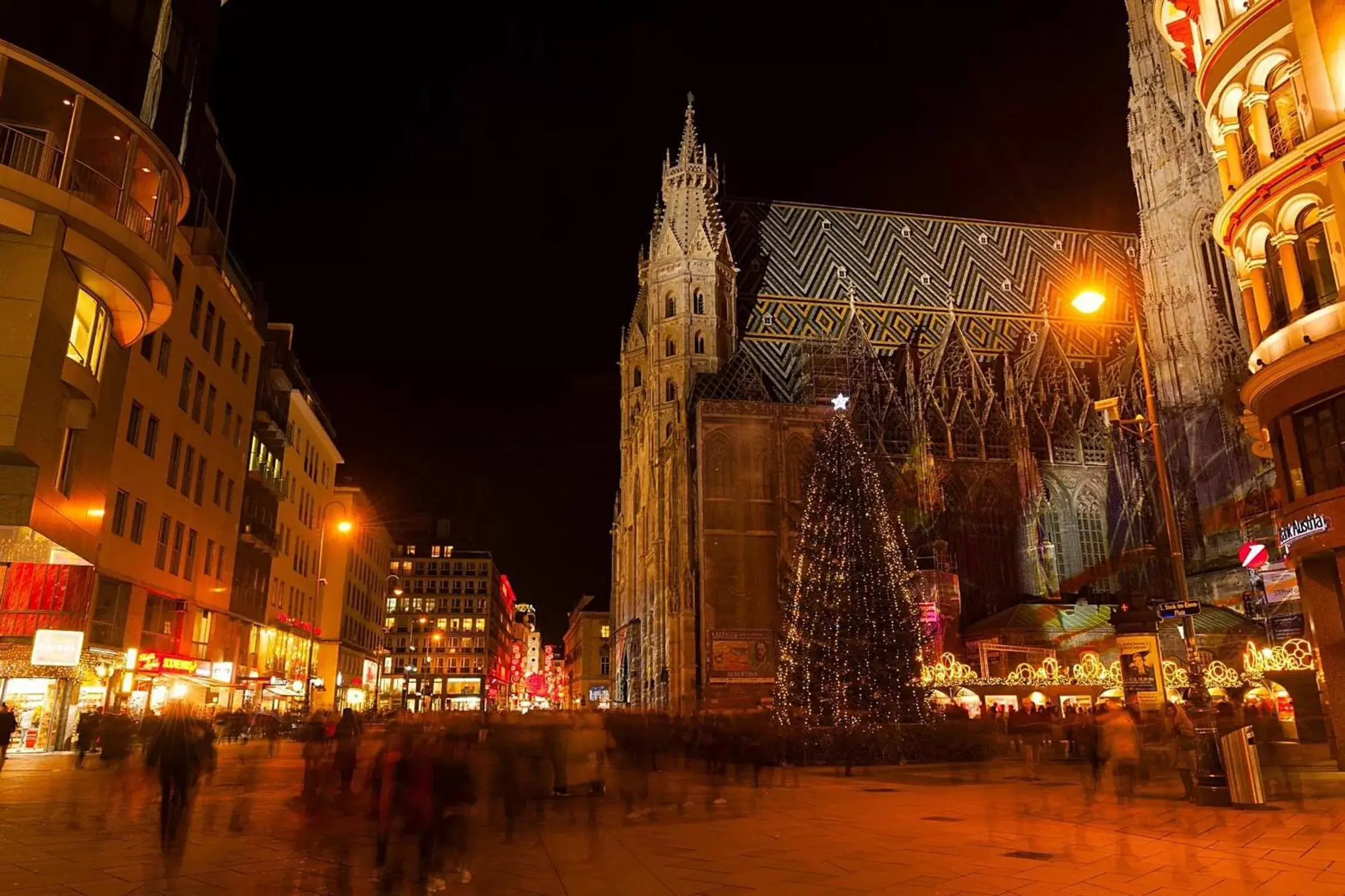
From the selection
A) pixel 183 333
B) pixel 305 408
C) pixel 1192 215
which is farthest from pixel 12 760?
pixel 1192 215

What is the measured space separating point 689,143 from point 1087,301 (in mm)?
55021

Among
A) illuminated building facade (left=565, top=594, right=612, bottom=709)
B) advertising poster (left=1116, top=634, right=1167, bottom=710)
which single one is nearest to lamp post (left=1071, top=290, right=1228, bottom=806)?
advertising poster (left=1116, top=634, right=1167, bottom=710)

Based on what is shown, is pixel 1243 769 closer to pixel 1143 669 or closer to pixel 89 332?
pixel 1143 669

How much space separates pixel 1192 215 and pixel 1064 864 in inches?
2191

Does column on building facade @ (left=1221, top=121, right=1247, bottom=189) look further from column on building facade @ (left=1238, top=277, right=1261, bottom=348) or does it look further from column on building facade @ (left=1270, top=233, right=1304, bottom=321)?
column on building facade @ (left=1238, top=277, right=1261, bottom=348)

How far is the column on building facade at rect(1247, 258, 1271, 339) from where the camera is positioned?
713 inches

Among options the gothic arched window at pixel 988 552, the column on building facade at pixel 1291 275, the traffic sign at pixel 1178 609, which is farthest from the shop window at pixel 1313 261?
the gothic arched window at pixel 988 552

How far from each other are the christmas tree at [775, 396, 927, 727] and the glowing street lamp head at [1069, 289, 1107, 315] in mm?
10636

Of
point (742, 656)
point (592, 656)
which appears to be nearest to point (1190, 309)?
point (742, 656)

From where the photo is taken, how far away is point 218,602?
108 feet

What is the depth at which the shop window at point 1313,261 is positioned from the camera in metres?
16.9

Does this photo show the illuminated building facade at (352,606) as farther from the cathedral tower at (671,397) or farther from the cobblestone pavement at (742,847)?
the cobblestone pavement at (742,847)

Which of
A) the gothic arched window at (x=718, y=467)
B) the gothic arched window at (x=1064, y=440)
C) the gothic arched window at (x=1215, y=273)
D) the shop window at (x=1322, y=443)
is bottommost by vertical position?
the shop window at (x=1322, y=443)

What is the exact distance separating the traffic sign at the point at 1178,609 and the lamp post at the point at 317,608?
93.6 feet
